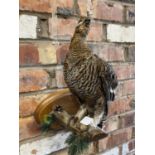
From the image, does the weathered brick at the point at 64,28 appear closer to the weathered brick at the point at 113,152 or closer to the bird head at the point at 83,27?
the bird head at the point at 83,27

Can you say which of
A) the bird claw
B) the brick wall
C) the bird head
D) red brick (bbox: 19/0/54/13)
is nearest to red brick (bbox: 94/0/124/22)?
the brick wall

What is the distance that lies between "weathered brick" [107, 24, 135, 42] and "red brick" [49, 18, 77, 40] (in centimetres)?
22

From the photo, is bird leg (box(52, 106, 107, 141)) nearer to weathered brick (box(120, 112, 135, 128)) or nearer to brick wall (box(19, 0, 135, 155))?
brick wall (box(19, 0, 135, 155))

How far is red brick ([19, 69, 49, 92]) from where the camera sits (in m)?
0.97

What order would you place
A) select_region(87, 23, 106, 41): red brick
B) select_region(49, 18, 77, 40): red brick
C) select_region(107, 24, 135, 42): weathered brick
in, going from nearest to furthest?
select_region(49, 18, 77, 40): red brick
select_region(87, 23, 106, 41): red brick
select_region(107, 24, 135, 42): weathered brick

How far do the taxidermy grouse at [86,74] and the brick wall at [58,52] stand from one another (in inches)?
1.1

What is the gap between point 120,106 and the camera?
1.42 m

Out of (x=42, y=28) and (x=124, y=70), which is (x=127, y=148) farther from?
(x=42, y=28)

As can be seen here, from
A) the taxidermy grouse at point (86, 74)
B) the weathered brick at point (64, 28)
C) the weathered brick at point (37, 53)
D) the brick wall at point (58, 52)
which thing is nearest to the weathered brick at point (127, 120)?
the brick wall at point (58, 52)

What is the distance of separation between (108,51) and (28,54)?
408mm

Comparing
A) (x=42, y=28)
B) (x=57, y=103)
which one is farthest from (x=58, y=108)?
(x=42, y=28)
